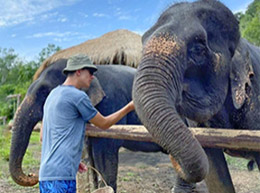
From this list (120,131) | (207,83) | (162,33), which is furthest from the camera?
(120,131)

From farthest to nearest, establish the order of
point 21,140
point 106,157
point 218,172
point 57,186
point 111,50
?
point 111,50, point 106,157, point 21,140, point 218,172, point 57,186

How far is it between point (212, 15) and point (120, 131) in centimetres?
171

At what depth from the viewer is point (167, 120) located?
163cm

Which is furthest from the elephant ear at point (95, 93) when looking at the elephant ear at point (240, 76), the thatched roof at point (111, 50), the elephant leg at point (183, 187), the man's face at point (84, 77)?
the thatched roof at point (111, 50)

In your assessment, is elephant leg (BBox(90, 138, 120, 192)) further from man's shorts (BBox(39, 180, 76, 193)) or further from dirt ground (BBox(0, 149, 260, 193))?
man's shorts (BBox(39, 180, 76, 193))

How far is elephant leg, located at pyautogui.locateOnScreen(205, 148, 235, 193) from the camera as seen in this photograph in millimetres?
2758

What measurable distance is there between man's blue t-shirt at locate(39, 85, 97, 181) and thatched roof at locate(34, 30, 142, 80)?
5766mm

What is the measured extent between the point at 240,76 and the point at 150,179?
4.32 m

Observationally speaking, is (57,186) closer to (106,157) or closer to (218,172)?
(218,172)

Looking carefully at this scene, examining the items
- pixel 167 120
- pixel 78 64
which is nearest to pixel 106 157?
pixel 78 64

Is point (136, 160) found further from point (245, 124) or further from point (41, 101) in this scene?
point (245, 124)

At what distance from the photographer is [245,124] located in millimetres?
2367

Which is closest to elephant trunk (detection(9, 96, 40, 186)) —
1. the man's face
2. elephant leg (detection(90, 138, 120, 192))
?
elephant leg (detection(90, 138, 120, 192))

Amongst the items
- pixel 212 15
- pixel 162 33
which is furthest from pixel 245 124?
pixel 162 33
